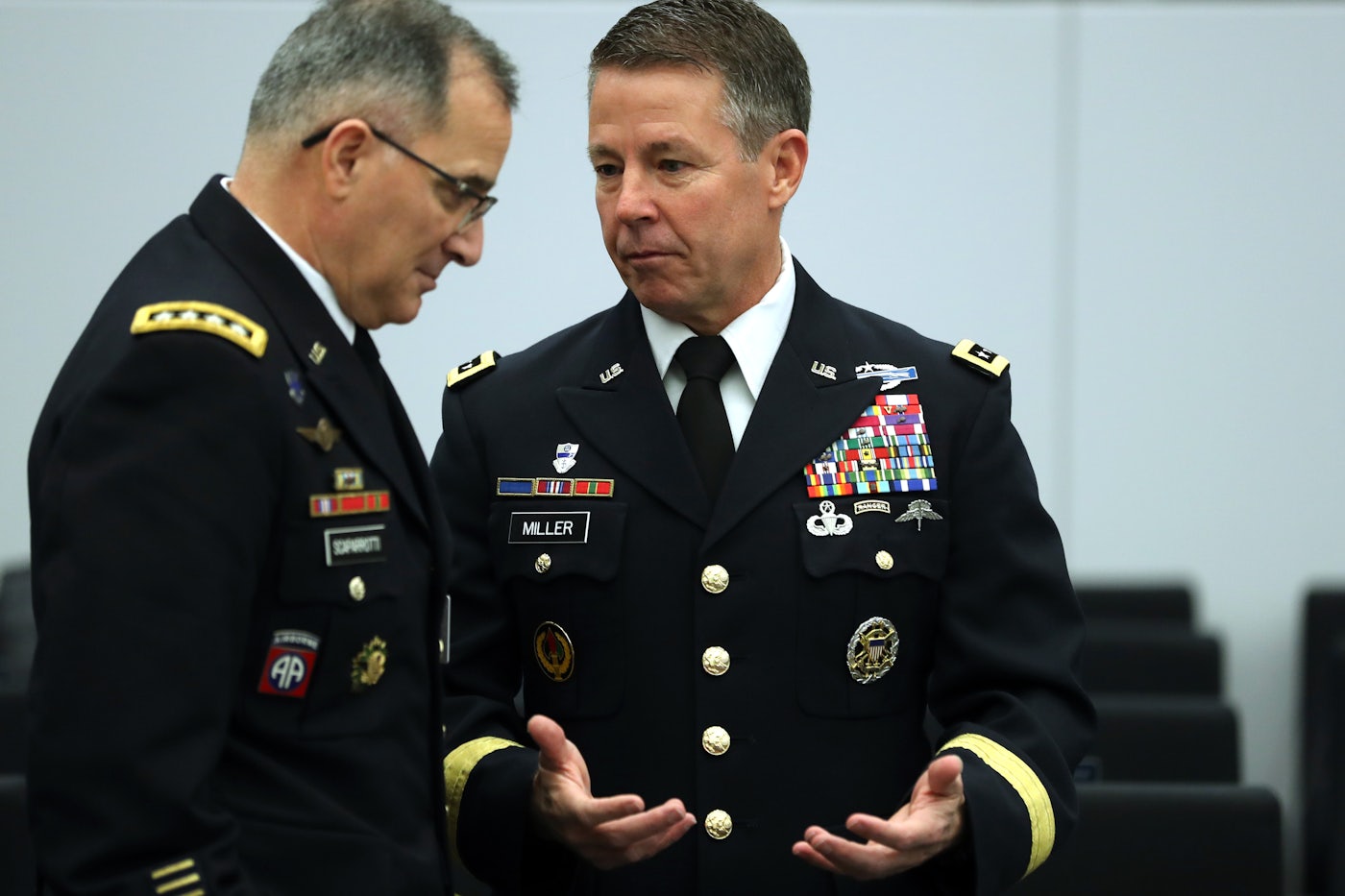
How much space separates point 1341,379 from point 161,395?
14.8 feet

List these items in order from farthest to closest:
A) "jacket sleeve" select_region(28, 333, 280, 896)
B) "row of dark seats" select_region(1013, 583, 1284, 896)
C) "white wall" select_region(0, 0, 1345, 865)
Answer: "white wall" select_region(0, 0, 1345, 865) < "row of dark seats" select_region(1013, 583, 1284, 896) < "jacket sleeve" select_region(28, 333, 280, 896)

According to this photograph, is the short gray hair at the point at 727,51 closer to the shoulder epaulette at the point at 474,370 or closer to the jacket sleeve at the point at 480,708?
the shoulder epaulette at the point at 474,370

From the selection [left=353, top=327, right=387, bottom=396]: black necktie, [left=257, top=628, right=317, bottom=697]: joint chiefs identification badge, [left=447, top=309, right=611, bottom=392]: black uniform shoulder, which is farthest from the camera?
[left=447, top=309, right=611, bottom=392]: black uniform shoulder

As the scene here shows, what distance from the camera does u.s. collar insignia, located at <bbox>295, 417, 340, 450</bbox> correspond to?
160cm

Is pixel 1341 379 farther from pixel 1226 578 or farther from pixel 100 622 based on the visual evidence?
pixel 100 622

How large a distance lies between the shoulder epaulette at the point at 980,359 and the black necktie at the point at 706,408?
0.31 metres

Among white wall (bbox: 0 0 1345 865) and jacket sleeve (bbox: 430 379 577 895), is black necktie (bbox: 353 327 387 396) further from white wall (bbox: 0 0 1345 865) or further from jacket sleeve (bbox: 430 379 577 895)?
white wall (bbox: 0 0 1345 865)

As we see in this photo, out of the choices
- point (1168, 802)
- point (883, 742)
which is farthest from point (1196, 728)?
point (883, 742)

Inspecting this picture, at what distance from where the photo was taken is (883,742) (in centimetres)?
206

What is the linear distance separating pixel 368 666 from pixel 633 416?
1.97 ft

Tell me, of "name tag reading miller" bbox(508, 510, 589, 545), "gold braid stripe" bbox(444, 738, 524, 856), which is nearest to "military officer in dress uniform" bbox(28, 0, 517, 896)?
"gold braid stripe" bbox(444, 738, 524, 856)

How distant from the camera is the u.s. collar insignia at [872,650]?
6.68ft

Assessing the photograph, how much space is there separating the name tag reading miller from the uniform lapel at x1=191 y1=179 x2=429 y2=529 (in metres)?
0.39

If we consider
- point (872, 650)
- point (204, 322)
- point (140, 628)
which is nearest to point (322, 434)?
point (204, 322)
